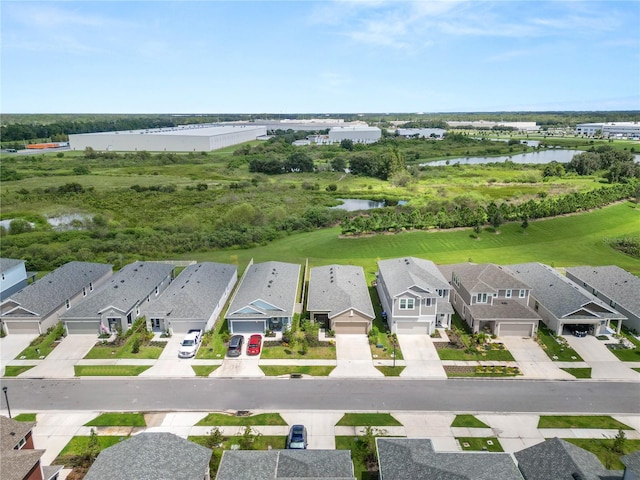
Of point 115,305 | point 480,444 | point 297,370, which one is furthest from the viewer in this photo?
point 115,305

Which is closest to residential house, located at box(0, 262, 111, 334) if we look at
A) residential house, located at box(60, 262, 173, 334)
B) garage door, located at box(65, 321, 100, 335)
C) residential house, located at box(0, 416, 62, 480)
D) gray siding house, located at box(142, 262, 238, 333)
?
residential house, located at box(60, 262, 173, 334)

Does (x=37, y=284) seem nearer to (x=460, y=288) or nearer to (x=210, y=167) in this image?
(x=460, y=288)

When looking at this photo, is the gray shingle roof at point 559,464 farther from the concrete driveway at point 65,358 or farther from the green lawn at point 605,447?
the concrete driveway at point 65,358

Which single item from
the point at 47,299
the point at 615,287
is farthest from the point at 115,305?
the point at 615,287

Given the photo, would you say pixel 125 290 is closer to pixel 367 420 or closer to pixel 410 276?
pixel 367 420

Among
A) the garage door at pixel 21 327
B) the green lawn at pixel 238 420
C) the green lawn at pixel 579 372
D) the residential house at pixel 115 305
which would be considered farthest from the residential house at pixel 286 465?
the garage door at pixel 21 327

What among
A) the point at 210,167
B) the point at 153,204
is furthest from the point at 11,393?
the point at 210,167
